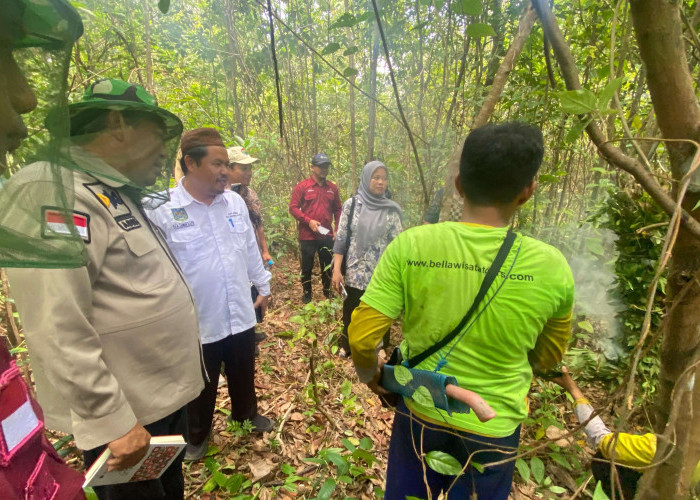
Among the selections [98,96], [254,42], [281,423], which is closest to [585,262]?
[281,423]

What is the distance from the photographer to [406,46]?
468 cm

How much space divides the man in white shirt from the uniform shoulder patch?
0.63m

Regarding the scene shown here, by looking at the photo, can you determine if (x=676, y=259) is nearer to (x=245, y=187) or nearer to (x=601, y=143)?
(x=601, y=143)

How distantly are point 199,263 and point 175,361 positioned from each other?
2.47ft

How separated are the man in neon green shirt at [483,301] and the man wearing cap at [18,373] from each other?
0.89m

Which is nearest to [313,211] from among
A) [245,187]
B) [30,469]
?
[245,187]

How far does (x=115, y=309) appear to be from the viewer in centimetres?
126

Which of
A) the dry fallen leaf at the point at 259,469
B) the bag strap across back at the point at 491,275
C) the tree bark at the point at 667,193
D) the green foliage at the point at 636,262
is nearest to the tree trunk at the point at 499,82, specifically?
the bag strap across back at the point at 491,275

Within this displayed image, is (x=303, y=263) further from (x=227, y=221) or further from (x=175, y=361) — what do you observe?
(x=175, y=361)

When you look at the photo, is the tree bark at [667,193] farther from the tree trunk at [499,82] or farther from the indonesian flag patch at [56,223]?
the indonesian flag patch at [56,223]

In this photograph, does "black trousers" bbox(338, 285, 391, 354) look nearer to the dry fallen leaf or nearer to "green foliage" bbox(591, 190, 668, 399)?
the dry fallen leaf

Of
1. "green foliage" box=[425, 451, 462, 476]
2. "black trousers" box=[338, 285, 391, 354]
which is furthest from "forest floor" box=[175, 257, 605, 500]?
"green foliage" box=[425, 451, 462, 476]

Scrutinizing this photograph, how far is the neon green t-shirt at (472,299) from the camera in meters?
1.12

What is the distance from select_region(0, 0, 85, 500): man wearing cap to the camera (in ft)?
1.85
